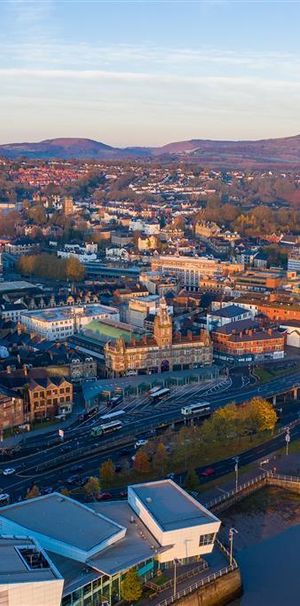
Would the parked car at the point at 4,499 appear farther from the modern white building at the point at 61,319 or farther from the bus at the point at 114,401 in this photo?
the modern white building at the point at 61,319

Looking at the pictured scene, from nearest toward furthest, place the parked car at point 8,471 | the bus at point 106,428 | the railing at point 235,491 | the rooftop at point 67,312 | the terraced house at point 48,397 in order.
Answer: the railing at point 235,491 → the parked car at point 8,471 → the bus at point 106,428 → the terraced house at point 48,397 → the rooftop at point 67,312

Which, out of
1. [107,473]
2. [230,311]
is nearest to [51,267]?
[230,311]

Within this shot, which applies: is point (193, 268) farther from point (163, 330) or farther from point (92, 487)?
point (92, 487)

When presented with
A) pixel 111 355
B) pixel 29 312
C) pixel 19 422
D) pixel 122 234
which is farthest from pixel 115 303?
pixel 122 234

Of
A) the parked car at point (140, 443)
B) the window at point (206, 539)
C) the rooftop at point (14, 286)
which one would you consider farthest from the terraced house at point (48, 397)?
the rooftop at point (14, 286)

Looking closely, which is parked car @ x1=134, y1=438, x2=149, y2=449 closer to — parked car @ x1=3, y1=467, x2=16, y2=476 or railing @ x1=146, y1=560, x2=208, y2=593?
parked car @ x1=3, y1=467, x2=16, y2=476

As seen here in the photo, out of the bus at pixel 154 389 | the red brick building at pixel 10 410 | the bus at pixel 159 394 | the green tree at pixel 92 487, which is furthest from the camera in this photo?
the bus at pixel 154 389

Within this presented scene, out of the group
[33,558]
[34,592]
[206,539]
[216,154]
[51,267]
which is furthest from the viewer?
[216,154]
